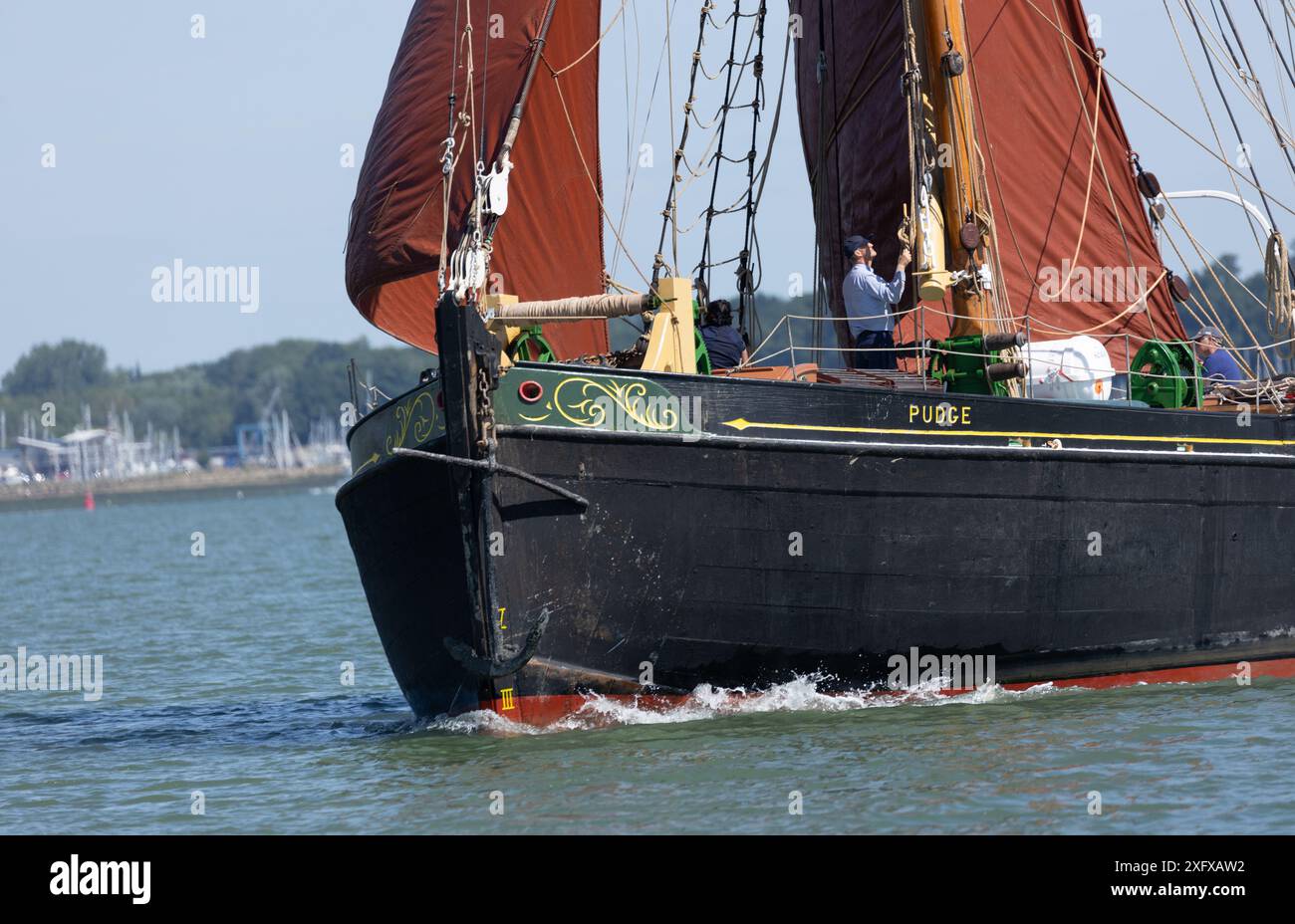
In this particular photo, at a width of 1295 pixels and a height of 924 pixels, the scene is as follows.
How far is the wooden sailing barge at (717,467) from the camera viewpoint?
1296cm

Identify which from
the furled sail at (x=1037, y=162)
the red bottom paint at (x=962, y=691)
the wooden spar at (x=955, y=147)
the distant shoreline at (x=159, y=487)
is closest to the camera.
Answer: the red bottom paint at (x=962, y=691)

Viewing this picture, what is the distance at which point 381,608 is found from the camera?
48.2 ft

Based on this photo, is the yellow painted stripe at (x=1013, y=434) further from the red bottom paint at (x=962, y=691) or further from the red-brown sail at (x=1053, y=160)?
the red-brown sail at (x=1053, y=160)

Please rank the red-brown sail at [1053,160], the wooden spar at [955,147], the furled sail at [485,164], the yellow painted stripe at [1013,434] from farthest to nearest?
the red-brown sail at [1053,160] → the wooden spar at [955,147] → the furled sail at [485,164] → the yellow painted stripe at [1013,434]

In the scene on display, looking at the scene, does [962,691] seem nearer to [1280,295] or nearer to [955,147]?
[955,147]

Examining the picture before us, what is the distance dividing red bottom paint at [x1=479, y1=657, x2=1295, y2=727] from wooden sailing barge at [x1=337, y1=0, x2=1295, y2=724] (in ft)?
0.09

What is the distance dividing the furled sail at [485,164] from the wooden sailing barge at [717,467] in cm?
3

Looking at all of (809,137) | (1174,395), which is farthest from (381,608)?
(809,137)

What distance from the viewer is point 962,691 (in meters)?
14.5

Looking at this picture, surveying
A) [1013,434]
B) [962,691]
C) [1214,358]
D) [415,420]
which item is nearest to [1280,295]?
[1214,358]

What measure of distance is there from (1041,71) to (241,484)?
159856 mm

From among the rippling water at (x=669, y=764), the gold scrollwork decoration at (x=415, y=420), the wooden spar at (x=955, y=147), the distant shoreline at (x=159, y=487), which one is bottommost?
the distant shoreline at (x=159, y=487)

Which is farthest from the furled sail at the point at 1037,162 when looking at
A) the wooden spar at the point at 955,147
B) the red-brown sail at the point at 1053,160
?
the wooden spar at the point at 955,147
